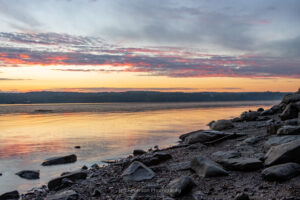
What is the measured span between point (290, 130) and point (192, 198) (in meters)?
6.40

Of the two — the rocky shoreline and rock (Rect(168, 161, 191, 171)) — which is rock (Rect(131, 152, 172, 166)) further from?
rock (Rect(168, 161, 191, 171))

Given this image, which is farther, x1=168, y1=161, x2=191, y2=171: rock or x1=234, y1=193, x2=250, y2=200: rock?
x1=168, y1=161, x2=191, y2=171: rock

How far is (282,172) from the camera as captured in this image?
6855 mm

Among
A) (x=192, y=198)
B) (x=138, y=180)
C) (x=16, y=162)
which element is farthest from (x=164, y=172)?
(x=16, y=162)

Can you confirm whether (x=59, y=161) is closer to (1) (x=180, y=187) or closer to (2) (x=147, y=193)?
(2) (x=147, y=193)

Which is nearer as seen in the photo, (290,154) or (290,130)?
(290,154)

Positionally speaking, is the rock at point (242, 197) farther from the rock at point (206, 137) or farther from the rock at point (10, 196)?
the rock at point (206, 137)

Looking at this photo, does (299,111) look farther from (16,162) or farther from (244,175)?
(16,162)

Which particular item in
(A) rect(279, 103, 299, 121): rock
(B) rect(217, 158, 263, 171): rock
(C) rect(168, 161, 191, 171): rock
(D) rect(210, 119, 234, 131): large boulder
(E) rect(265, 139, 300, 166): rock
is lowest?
(D) rect(210, 119, 234, 131): large boulder

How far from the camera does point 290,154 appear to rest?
7.46m

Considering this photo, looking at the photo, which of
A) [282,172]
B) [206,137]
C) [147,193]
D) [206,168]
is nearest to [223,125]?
[206,137]

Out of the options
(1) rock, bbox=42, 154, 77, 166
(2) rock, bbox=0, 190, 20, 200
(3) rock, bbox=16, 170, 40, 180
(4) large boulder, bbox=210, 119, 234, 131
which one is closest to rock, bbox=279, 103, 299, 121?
(4) large boulder, bbox=210, 119, 234, 131

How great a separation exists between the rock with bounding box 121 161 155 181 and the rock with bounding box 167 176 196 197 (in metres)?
1.72

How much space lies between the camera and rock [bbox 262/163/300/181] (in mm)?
6797
